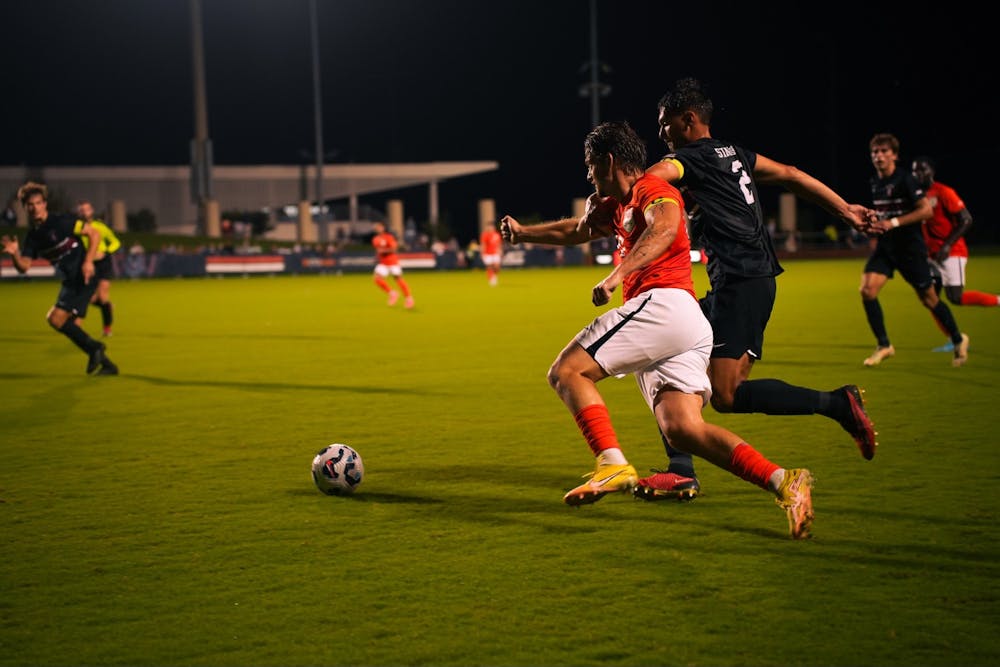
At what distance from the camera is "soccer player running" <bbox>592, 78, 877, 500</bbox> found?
617cm

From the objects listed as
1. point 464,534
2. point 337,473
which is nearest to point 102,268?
point 337,473

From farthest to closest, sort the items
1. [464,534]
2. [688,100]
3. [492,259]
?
1. [492,259]
2. [688,100]
3. [464,534]

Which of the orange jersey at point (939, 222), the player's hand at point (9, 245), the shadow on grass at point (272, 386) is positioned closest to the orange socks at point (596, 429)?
the shadow on grass at point (272, 386)

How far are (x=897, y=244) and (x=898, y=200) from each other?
58 centimetres

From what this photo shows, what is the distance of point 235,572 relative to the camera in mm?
5148

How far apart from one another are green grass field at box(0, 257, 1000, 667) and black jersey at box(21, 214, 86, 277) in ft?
4.68

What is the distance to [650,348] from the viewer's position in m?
5.61

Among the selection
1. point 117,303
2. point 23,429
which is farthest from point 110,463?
point 117,303

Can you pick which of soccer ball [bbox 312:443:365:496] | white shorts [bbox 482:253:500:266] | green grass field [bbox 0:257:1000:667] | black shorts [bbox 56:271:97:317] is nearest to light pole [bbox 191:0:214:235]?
white shorts [bbox 482:253:500:266]

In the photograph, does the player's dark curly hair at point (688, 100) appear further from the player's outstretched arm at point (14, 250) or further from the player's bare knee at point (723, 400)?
the player's outstretched arm at point (14, 250)

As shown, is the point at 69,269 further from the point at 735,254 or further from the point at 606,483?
the point at 606,483

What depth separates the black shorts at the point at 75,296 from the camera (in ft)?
42.5

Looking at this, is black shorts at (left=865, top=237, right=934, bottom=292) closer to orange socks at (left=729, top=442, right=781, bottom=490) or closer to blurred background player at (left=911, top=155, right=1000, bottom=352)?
blurred background player at (left=911, top=155, right=1000, bottom=352)

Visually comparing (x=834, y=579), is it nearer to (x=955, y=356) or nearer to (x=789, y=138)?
(x=955, y=356)
